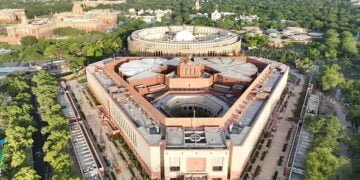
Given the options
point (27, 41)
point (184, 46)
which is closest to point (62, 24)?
point (27, 41)

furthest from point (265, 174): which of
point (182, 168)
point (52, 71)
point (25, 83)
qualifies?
point (52, 71)

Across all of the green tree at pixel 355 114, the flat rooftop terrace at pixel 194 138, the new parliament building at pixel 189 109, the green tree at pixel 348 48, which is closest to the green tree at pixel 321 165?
the new parliament building at pixel 189 109

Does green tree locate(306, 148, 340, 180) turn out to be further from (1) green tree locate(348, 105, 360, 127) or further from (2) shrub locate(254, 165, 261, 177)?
(1) green tree locate(348, 105, 360, 127)

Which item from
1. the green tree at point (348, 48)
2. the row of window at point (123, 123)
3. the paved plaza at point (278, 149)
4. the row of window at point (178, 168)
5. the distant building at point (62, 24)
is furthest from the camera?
the distant building at point (62, 24)

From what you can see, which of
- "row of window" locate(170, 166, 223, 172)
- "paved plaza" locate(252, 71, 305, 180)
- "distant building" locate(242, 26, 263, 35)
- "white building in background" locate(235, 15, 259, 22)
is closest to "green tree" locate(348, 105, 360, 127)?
"paved plaza" locate(252, 71, 305, 180)

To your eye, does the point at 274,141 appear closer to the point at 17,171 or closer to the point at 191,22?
the point at 17,171

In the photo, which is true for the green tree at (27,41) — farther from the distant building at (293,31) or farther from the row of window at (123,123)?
the distant building at (293,31)
